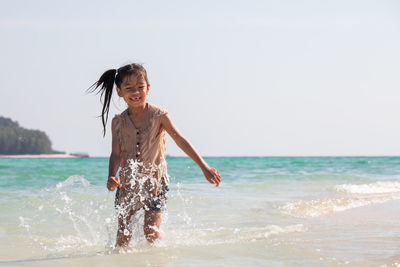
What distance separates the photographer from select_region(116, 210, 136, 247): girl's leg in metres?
3.91

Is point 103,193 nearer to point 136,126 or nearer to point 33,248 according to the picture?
point 33,248

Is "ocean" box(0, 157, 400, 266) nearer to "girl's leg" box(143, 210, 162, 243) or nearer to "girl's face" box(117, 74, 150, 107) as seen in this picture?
"girl's leg" box(143, 210, 162, 243)

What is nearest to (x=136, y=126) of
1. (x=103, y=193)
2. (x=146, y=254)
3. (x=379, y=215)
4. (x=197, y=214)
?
(x=146, y=254)

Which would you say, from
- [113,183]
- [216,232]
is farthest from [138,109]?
[216,232]

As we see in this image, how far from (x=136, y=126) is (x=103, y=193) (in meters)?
4.97

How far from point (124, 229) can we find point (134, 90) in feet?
3.55

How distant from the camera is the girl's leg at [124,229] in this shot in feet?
12.8

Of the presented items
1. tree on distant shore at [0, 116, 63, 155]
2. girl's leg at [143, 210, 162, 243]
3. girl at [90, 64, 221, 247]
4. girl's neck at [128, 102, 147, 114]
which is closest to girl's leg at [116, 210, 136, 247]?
girl at [90, 64, 221, 247]

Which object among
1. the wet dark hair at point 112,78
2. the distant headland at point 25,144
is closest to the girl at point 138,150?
the wet dark hair at point 112,78

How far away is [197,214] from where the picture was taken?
244 inches

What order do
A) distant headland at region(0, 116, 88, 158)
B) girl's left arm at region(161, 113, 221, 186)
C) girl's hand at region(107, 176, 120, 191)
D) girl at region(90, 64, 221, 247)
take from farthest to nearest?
distant headland at region(0, 116, 88, 158) → girl at region(90, 64, 221, 247) → girl's left arm at region(161, 113, 221, 186) → girl's hand at region(107, 176, 120, 191)

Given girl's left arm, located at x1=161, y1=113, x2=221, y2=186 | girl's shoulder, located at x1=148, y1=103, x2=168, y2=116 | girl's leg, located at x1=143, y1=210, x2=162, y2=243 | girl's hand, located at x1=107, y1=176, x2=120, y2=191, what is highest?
girl's shoulder, located at x1=148, y1=103, x2=168, y2=116

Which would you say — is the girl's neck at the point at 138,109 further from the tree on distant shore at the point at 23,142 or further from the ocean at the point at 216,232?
the tree on distant shore at the point at 23,142

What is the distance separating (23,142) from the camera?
3337 inches
